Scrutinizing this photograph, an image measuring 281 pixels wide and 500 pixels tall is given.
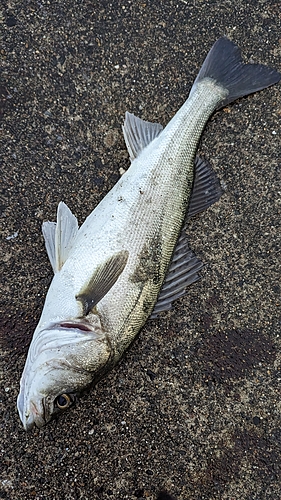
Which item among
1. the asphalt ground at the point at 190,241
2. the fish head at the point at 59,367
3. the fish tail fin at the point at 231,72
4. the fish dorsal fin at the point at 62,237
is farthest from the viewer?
the fish tail fin at the point at 231,72

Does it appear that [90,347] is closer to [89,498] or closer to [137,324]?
[137,324]

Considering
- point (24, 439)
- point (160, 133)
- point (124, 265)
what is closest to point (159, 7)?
point (160, 133)

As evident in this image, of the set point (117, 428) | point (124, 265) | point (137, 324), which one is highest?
point (124, 265)

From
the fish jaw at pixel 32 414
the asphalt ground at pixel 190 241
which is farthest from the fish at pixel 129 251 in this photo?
the asphalt ground at pixel 190 241

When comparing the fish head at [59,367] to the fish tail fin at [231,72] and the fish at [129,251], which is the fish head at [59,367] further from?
the fish tail fin at [231,72]

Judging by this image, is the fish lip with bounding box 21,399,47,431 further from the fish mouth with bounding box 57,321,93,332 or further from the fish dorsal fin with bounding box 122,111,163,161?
the fish dorsal fin with bounding box 122,111,163,161

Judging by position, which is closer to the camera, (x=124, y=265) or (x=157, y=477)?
(x=124, y=265)

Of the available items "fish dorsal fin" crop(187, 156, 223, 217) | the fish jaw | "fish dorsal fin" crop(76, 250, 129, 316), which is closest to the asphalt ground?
"fish dorsal fin" crop(187, 156, 223, 217)
